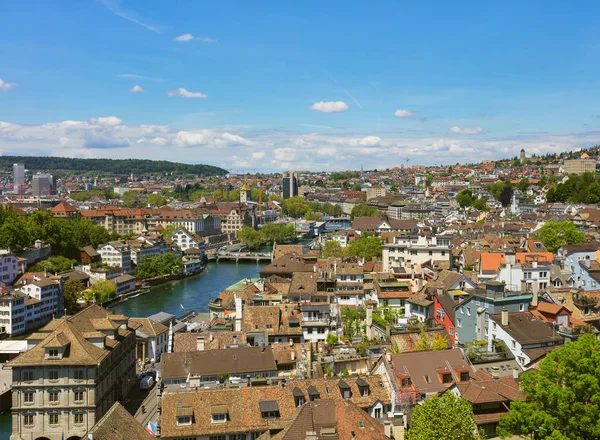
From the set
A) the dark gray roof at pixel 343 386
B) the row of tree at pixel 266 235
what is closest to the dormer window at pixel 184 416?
the dark gray roof at pixel 343 386

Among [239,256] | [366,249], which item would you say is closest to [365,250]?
[366,249]

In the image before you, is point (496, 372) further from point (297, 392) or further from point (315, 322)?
point (315, 322)

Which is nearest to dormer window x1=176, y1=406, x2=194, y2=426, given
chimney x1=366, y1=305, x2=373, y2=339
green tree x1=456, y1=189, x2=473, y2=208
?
chimney x1=366, y1=305, x2=373, y2=339

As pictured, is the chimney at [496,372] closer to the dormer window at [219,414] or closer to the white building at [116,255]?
the dormer window at [219,414]

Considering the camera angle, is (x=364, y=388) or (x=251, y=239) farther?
(x=251, y=239)

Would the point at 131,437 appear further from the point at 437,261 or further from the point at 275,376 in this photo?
the point at 437,261

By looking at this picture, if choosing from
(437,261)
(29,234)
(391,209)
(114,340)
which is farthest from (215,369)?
(391,209)

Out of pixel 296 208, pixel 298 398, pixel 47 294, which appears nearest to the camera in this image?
pixel 298 398
